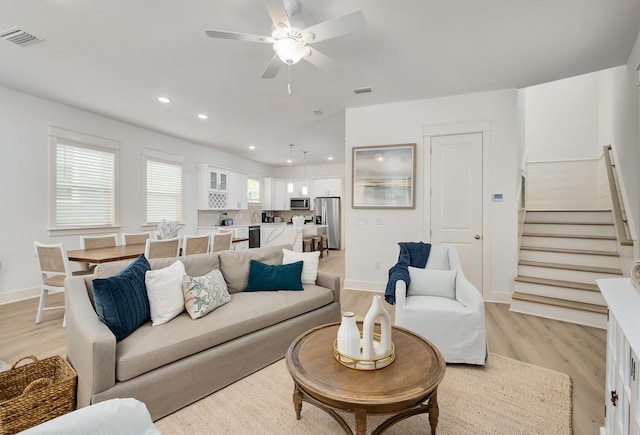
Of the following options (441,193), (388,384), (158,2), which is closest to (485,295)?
(441,193)

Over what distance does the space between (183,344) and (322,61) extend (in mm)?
2300

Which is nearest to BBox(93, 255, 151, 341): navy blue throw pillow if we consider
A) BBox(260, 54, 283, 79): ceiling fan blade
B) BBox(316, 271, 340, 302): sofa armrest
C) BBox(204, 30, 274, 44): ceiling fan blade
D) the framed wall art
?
BBox(316, 271, 340, 302): sofa armrest

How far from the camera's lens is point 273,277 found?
2748 millimetres

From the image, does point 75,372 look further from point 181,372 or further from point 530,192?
point 530,192

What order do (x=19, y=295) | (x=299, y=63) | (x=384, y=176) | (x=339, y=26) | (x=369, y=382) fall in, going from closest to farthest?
1. (x=369, y=382)
2. (x=339, y=26)
3. (x=299, y=63)
4. (x=19, y=295)
5. (x=384, y=176)

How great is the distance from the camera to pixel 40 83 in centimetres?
358

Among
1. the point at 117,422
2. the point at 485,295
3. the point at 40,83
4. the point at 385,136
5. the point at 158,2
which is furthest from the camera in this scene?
Result: the point at 385,136

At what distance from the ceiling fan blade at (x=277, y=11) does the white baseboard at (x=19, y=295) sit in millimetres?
4681

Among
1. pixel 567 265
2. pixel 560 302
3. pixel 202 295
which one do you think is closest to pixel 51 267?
pixel 202 295

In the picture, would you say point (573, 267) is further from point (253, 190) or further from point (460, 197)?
point (253, 190)

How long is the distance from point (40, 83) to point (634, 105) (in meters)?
6.65

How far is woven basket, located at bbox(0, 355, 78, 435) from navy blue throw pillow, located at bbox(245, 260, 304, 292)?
135 centimetres

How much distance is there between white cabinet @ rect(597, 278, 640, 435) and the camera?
964mm

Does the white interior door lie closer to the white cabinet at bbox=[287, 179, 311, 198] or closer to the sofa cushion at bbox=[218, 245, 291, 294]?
the sofa cushion at bbox=[218, 245, 291, 294]
